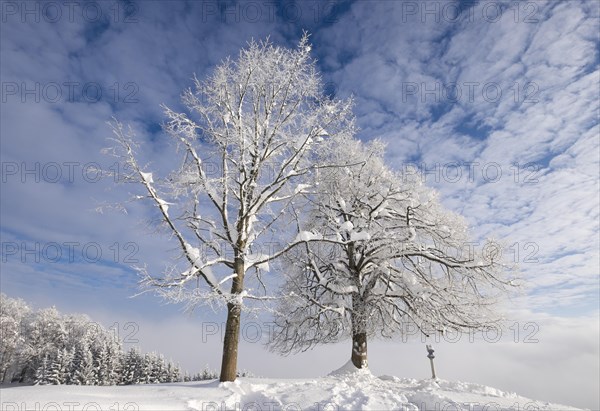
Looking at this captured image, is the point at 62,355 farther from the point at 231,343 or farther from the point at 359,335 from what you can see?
the point at 231,343

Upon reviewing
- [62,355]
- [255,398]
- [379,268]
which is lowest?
[62,355]

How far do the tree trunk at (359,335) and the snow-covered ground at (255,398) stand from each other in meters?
4.24

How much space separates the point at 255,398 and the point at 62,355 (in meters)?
55.2

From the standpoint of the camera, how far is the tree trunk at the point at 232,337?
9828 mm

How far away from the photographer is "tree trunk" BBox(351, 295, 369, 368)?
1457cm

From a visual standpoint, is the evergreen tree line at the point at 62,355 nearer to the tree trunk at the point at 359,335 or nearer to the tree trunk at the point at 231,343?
the tree trunk at the point at 359,335

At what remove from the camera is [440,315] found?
14680mm

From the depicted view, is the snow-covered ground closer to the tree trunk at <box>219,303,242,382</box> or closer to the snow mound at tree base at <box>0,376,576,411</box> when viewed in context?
the snow mound at tree base at <box>0,376,576,411</box>

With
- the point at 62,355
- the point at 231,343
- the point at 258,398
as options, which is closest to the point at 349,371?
the point at 231,343

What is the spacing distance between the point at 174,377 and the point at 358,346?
60238 millimetres

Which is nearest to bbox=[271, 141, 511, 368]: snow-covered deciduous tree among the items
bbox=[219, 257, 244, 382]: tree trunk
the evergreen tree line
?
bbox=[219, 257, 244, 382]: tree trunk

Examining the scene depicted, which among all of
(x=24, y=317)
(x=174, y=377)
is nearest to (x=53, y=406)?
(x=174, y=377)

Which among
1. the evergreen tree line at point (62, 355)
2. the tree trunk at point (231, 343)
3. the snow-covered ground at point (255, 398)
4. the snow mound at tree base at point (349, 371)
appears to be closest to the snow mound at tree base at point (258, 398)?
the snow-covered ground at point (255, 398)

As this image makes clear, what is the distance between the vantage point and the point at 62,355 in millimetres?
50969
